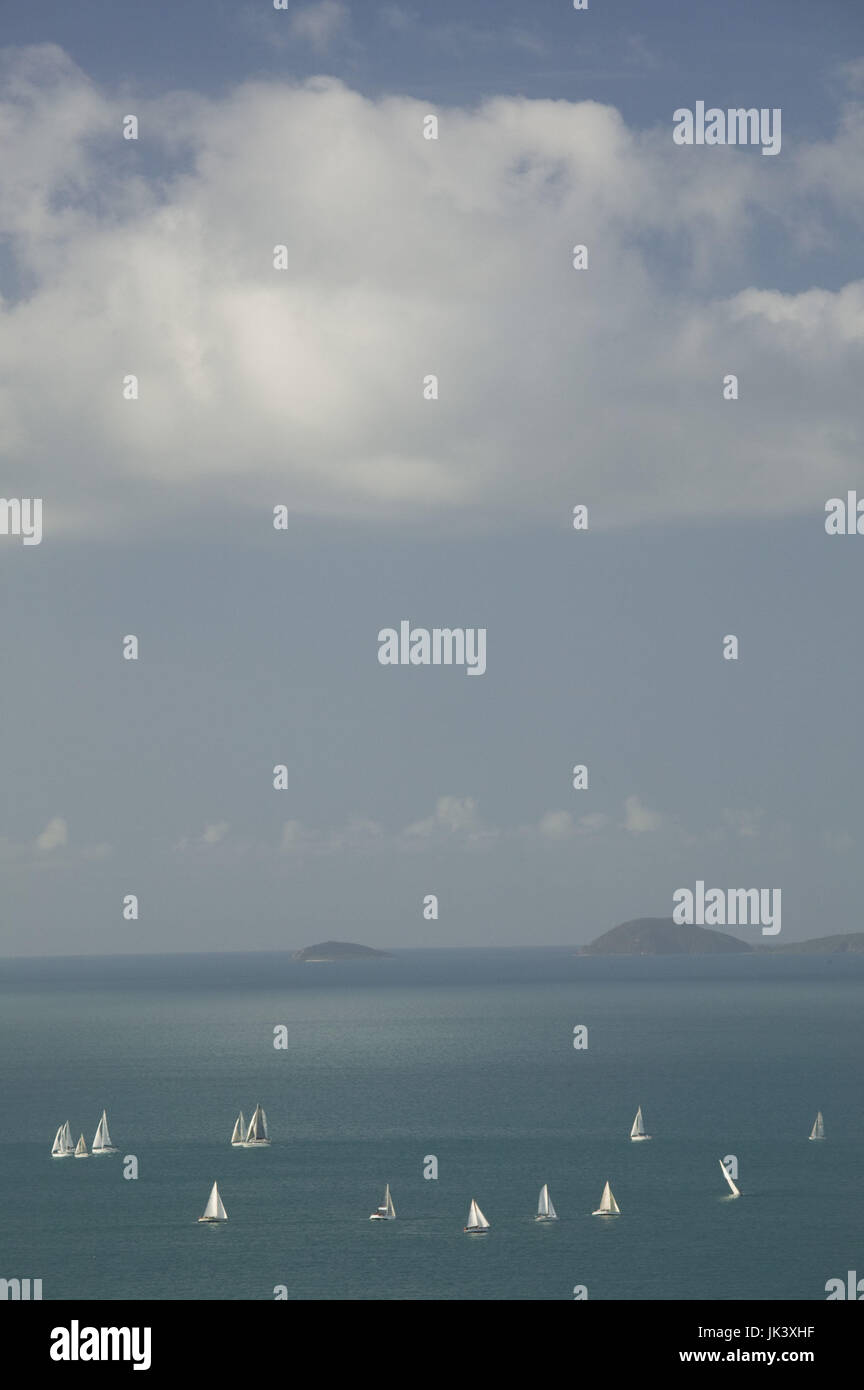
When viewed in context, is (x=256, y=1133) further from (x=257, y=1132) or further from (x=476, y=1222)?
(x=476, y=1222)

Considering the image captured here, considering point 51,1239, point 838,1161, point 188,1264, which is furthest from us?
point 838,1161

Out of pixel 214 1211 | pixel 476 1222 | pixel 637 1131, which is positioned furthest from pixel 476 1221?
pixel 637 1131

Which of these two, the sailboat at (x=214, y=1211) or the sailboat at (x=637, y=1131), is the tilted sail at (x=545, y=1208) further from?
the sailboat at (x=637, y=1131)

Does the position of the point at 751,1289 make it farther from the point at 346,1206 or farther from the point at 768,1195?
the point at 346,1206

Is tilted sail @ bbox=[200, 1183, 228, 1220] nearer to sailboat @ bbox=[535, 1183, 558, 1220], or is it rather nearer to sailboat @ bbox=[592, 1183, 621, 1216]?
sailboat @ bbox=[535, 1183, 558, 1220]
